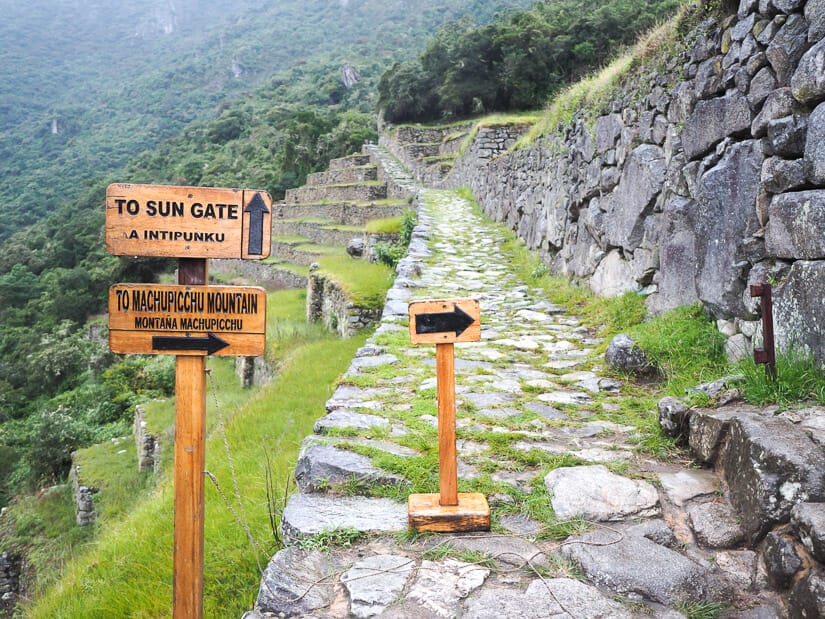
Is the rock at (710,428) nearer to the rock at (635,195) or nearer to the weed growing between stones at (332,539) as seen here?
the weed growing between stones at (332,539)

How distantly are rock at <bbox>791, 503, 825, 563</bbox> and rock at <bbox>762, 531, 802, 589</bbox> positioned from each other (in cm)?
4

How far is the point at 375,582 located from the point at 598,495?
981 millimetres

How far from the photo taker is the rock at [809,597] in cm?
146

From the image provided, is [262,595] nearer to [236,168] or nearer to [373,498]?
[373,498]

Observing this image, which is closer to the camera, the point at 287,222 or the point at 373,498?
the point at 373,498

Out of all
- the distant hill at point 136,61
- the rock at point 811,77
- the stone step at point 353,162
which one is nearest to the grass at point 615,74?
the rock at point 811,77

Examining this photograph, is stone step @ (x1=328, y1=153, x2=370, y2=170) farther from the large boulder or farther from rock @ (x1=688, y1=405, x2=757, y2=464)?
rock @ (x1=688, y1=405, x2=757, y2=464)

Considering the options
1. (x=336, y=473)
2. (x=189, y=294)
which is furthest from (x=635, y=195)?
(x=189, y=294)

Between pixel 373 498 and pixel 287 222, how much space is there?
23.0 m

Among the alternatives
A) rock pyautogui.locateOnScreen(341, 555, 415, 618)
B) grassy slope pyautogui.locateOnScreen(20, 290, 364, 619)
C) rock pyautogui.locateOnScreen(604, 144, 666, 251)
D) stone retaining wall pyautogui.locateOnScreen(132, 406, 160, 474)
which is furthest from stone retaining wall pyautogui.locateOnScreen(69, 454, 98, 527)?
rock pyautogui.locateOnScreen(604, 144, 666, 251)

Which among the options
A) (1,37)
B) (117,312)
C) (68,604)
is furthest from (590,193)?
(1,37)

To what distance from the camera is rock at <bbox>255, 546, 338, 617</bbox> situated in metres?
1.78

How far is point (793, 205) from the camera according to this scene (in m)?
2.62

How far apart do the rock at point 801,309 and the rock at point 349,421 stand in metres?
2.04
